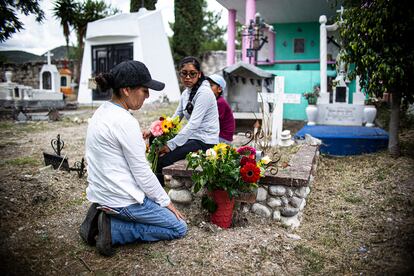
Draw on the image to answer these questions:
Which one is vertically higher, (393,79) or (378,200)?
(393,79)

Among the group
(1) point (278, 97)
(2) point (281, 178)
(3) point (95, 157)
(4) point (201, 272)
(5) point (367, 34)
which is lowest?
(4) point (201, 272)

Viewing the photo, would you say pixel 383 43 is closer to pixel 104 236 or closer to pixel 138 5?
pixel 104 236

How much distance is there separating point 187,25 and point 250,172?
15.6 meters

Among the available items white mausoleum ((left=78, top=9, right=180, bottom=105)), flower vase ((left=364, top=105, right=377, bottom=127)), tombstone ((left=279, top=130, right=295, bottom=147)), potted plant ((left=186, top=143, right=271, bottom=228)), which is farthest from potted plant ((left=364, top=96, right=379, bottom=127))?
white mausoleum ((left=78, top=9, right=180, bottom=105))

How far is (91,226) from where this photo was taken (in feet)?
8.76

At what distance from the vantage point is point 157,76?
15.3 meters

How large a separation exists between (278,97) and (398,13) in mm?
2206

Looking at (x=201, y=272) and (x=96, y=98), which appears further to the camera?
(x=96, y=98)

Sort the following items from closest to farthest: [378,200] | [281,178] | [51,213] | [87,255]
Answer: [87,255] → [281,178] → [51,213] → [378,200]

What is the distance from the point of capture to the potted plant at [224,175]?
2.84m

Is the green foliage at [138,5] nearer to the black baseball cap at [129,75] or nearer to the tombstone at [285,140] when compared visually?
the tombstone at [285,140]

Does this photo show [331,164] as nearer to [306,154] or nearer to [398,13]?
[306,154]

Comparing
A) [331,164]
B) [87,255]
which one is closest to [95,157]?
[87,255]

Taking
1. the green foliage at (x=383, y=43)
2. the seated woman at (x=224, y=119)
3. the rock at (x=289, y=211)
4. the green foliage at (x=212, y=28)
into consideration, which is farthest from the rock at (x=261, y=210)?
the green foliage at (x=212, y=28)
